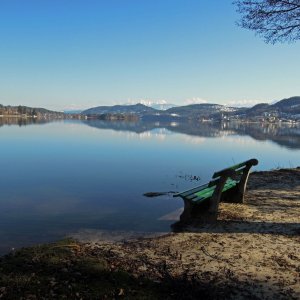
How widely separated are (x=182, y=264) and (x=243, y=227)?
11.3 ft

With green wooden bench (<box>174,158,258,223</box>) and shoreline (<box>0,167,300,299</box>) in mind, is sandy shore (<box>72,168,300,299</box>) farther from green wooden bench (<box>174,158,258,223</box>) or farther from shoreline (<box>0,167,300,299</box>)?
green wooden bench (<box>174,158,258,223</box>)

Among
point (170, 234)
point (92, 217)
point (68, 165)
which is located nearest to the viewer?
point (170, 234)

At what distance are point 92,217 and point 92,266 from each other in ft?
21.0

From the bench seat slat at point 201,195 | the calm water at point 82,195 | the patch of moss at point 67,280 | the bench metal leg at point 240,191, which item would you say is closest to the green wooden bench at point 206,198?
the bench seat slat at point 201,195

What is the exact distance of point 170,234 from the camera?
10.5 m

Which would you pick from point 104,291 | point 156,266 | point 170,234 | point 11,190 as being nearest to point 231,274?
point 156,266

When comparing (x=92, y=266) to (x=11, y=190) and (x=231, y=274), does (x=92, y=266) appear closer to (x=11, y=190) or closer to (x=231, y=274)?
(x=231, y=274)

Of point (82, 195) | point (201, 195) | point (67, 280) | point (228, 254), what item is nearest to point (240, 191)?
point (201, 195)

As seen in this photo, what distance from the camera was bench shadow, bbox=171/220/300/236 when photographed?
404 inches

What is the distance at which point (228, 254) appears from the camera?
8.44m

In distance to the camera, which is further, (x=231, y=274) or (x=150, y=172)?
(x=150, y=172)

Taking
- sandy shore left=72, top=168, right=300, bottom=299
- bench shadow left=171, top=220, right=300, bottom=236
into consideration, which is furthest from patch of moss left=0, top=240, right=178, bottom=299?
bench shadow left=171, top=220, right=300, bottom=236

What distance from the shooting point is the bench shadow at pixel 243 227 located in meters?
10.2

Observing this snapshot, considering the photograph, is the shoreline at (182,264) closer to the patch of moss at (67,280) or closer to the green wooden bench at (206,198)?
the patch of moss at (67,280)
